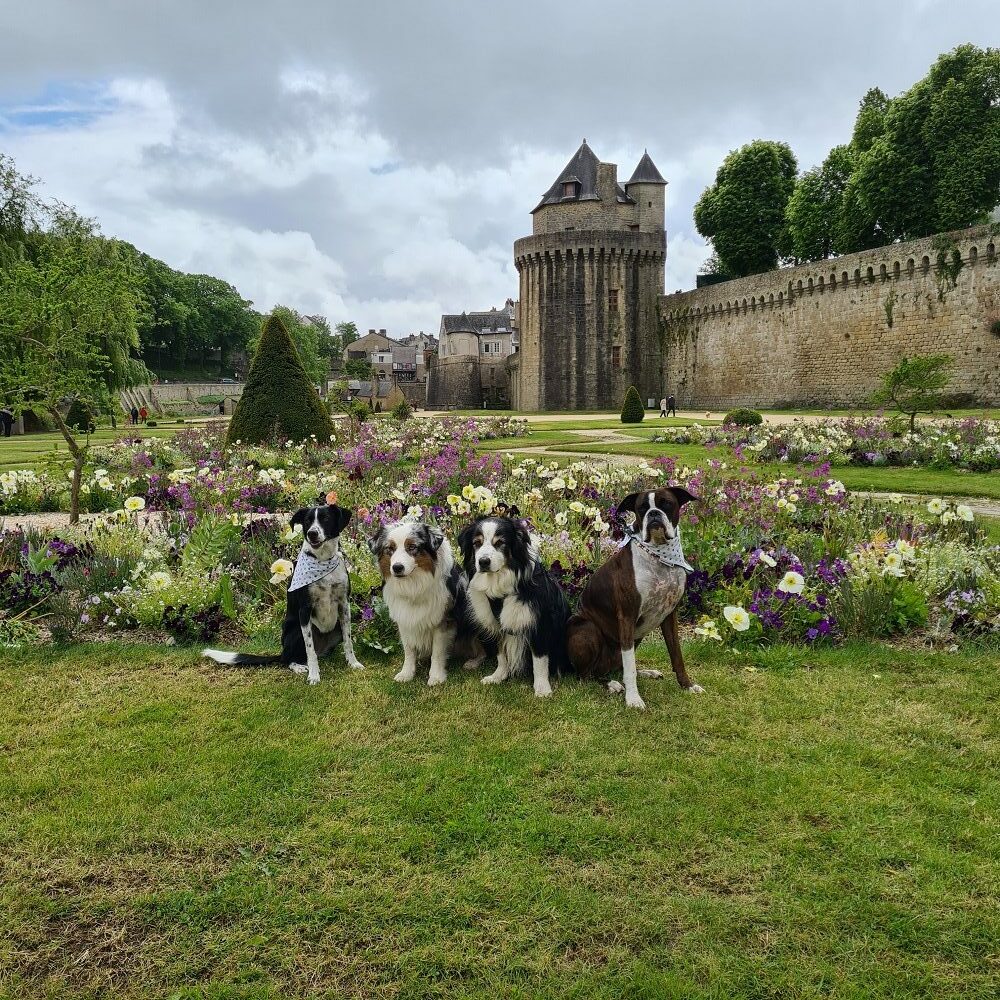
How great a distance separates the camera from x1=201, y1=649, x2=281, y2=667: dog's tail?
4.45 metres

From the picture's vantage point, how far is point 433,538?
4.02 metres

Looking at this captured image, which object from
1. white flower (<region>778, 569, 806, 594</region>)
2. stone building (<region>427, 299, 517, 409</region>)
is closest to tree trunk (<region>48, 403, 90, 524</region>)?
white flower (<region>778, 569, 806, 594</region>)

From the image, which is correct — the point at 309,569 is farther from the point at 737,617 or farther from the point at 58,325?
the point at 58,325

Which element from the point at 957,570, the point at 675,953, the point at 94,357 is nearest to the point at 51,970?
the point at 675,953

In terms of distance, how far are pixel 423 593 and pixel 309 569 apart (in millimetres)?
735

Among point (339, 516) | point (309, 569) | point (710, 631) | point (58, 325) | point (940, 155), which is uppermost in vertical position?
point (940, 155)

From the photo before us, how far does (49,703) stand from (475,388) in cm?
5920

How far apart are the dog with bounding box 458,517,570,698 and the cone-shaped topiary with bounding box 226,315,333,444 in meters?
11.4

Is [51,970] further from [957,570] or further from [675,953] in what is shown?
[957,570]

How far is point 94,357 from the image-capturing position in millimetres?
8148

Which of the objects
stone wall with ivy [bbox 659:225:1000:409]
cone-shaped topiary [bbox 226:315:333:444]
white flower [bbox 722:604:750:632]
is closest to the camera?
white flower [bbox 722:604:750:632]

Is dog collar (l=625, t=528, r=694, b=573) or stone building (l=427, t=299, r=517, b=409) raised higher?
stone building (l=427, t=299, r=517, b=409)

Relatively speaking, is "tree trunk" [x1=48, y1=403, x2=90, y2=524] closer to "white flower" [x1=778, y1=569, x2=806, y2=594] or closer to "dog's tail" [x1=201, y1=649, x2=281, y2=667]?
"dog's tail" [x1=201, y1=649, x2=281, y2=667]

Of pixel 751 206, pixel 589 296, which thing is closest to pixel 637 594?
pixel 589 296
